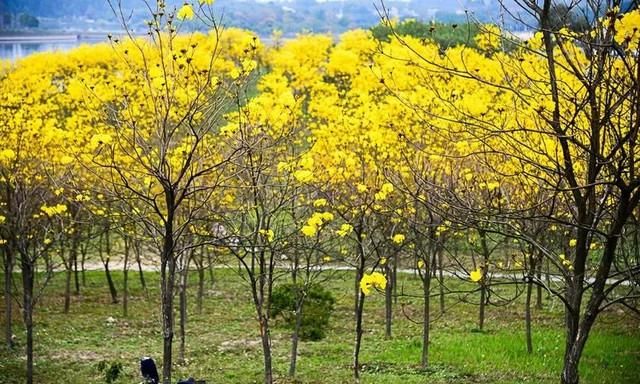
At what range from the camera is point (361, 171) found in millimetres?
13641

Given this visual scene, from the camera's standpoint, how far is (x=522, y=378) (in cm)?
1115

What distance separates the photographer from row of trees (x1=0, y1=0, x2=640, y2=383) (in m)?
5.47

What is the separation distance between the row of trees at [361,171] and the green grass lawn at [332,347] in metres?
0.74

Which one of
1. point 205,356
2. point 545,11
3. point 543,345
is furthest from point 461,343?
point 545,11

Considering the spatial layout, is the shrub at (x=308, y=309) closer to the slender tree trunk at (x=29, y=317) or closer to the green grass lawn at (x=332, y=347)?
the green grass lawn at (x=332, y=347)

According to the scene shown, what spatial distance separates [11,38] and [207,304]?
66351 mm

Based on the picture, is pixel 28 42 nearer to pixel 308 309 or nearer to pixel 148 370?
pixel 308 309

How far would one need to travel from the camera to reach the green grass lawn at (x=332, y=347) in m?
11.6

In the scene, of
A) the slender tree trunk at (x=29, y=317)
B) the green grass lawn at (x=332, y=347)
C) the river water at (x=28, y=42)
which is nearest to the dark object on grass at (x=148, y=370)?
the green grass lawn at (x=332, y=347)

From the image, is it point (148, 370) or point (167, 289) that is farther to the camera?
point (167, 289)

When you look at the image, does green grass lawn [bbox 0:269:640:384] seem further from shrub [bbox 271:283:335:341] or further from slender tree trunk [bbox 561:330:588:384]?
slender tree trunk [bbox 561:330:588:384]

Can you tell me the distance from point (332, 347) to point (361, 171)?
3.15 meters

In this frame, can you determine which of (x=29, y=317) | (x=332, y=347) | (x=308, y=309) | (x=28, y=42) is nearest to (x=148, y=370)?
(x=29, y=317)

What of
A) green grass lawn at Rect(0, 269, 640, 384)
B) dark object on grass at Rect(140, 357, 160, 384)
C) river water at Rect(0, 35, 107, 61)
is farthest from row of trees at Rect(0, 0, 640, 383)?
river water at Rect(0, 35, 107, 61)
